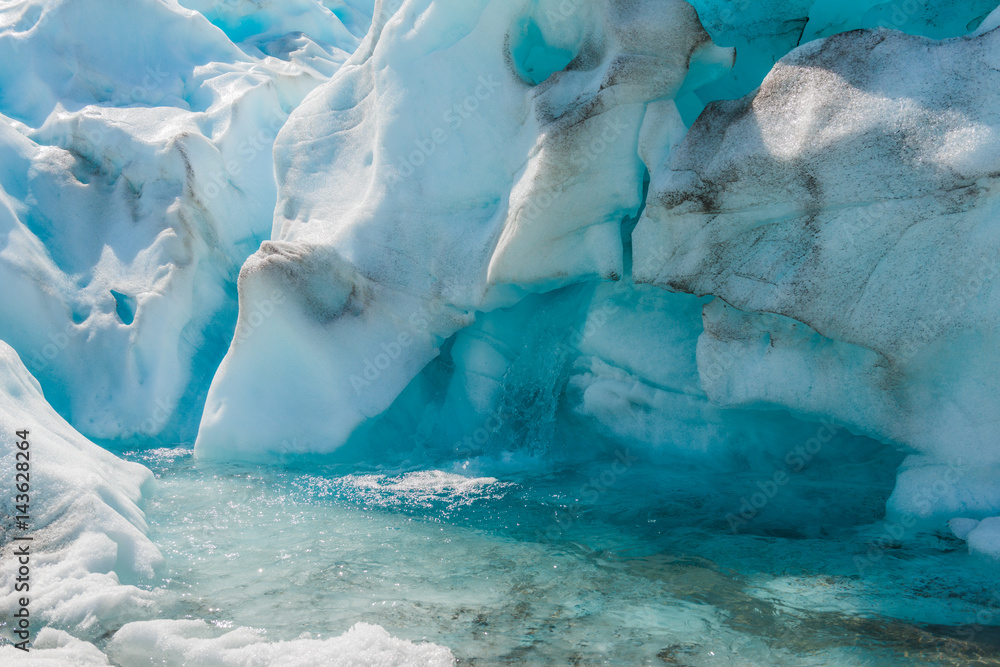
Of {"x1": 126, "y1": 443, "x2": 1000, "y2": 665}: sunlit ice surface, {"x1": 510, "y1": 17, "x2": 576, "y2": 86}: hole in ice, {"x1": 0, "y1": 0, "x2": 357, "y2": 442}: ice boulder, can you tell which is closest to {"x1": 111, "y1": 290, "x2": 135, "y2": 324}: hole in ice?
{"x1": 0, "y1": 0, "x2": 357, "y2": 442}: ice boulder

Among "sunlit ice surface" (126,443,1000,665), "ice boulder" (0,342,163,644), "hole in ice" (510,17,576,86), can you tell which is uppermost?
"hole in ice" (510,17,576,86)

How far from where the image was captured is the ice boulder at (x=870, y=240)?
409cm

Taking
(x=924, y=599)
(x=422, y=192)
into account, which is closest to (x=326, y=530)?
(x=422, y=192)

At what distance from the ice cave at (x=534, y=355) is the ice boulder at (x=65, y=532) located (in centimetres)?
2

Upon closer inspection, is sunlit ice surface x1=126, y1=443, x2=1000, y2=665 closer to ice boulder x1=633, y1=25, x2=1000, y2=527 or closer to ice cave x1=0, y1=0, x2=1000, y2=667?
ice cave x1=0, y1=0, x2=1000, y2=667

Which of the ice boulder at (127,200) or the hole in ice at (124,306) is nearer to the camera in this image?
the ice boulder at (127,200)

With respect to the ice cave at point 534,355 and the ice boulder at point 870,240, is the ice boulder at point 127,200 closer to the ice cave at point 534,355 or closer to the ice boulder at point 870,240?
the ice cave at point 534,355

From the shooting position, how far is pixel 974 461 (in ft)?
14.0

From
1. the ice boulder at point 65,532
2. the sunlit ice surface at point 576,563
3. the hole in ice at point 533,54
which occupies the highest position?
the hole in ice at point 533,54

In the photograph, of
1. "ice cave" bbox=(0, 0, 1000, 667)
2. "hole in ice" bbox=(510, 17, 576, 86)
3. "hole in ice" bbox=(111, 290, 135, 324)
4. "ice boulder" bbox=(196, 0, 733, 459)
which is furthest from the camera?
"hole in ice" bbox=(111, 290, 135, 324)

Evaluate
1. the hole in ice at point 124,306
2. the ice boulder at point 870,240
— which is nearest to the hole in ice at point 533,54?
the ice boulder at point 870,240

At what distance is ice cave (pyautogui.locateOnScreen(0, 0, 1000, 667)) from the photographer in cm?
355

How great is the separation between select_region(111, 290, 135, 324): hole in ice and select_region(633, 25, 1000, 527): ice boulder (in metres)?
4.94

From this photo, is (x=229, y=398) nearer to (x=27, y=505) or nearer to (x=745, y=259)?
(x=27, y=505)
